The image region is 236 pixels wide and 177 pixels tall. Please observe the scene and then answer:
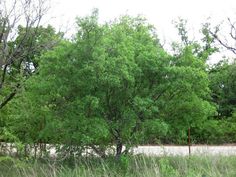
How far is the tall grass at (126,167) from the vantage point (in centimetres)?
805

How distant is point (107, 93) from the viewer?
1020 centimetres

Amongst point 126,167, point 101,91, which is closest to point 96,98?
point 101,91

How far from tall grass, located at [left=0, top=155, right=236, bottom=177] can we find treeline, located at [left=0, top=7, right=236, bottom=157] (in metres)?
0.51

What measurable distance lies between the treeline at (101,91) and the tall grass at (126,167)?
509 millimetres

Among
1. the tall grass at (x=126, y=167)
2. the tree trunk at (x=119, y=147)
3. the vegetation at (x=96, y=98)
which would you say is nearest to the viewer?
the tall grass at (x=126, y=167)

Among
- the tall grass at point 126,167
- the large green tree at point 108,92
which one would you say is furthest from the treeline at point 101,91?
the tall grass at point 126,167

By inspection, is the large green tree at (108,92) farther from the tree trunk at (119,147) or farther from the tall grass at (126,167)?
the tall grass at (126,167)

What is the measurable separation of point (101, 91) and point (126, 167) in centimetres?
182

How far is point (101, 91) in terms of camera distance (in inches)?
392

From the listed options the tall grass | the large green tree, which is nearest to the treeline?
the large green tree

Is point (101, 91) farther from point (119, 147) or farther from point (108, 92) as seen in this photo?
point (119, 147)

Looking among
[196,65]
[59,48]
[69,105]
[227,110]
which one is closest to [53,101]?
[69,105]

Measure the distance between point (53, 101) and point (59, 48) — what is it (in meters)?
1.28

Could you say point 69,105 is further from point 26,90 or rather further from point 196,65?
point 196,65
